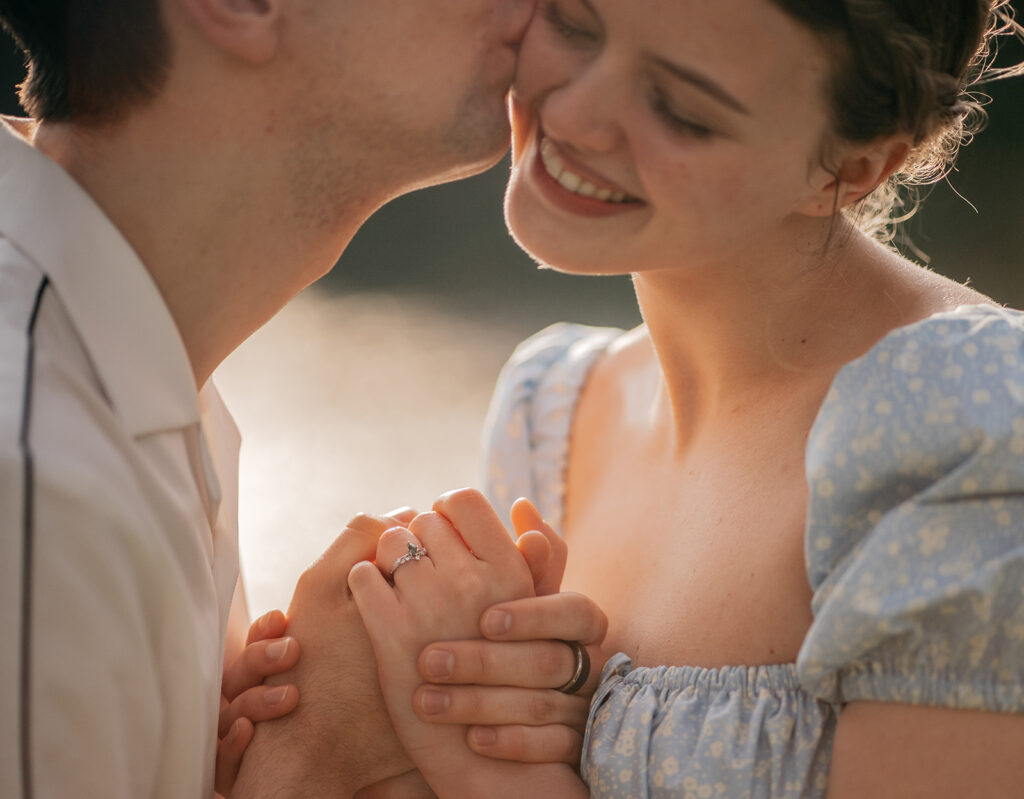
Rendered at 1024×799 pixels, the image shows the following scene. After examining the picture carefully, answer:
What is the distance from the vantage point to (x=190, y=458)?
1186 millimetres

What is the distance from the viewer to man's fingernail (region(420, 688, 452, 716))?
1.20 m

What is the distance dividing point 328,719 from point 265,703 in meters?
0.08

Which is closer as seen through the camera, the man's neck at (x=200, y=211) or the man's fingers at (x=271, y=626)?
the man's neck at (x=200, y=211)

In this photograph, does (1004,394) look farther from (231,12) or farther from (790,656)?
(231,12)

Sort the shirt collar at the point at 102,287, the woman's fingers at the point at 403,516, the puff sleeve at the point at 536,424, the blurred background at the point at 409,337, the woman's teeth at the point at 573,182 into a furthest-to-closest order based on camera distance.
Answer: the blurred background at the point at 409,337, the puff sleeve at the point at 536,424, the woman's fingers at the point at 403,516, the woman's teeth at the point at 573,182, the shirt collar at the point at 102,287

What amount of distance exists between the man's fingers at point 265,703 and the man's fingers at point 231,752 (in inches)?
0.5

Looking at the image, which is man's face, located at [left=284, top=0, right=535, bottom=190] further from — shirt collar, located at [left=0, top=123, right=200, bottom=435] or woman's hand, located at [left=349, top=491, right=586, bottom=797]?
woman's hand, located at [left=349, top=491, right=586, bottom=797]

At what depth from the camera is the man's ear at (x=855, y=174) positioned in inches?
48.3

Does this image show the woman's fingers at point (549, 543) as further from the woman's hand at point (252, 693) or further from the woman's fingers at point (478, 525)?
the woman's hand at point (252, 693)

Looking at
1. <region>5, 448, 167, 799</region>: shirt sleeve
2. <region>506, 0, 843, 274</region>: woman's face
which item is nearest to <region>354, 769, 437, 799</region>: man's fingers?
<region>5, 448, 167, 799</region>: shirt sleeve

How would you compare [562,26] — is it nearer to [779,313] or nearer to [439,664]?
[779,313]

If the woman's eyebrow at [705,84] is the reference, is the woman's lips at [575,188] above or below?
below

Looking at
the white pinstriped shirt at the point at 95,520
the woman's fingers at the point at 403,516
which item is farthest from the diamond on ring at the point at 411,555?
the white pinstriped shirt at the point at 95,520

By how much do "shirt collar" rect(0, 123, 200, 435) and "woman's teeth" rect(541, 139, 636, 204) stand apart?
0.50 metres
